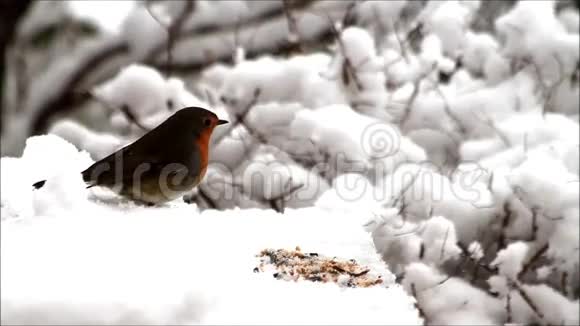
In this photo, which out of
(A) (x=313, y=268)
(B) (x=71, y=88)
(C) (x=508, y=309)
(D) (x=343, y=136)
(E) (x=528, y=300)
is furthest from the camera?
(B) (x=71, y=88)

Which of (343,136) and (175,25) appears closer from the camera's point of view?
(343,136)

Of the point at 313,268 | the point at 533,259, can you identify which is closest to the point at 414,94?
the point at 533,259

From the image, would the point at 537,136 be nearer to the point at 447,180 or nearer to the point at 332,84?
the point at 447,180

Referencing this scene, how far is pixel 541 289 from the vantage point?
410 centimetres

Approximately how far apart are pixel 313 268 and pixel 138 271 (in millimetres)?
595

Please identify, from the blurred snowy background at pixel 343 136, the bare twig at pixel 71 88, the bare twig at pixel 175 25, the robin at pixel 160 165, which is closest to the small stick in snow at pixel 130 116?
the blurred snowy background at pixel 343 136

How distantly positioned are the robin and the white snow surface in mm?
351

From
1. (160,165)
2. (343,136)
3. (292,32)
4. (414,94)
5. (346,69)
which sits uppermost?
(292,32)

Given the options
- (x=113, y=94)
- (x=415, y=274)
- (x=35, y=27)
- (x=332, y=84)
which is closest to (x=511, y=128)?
(x=332, y=84)

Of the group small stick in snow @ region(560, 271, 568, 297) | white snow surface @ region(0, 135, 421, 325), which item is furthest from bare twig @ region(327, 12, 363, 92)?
white snow surface @ region(0, 135, 421, 325)

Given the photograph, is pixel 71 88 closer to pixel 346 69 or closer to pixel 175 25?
pixel 175 25

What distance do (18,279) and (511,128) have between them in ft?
12.9

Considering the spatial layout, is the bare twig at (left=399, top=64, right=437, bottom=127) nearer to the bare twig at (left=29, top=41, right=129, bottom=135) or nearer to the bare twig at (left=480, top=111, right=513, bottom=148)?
the bare twig at (left=480, top=111, right=513, bottom=148)

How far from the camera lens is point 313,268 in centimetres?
193
